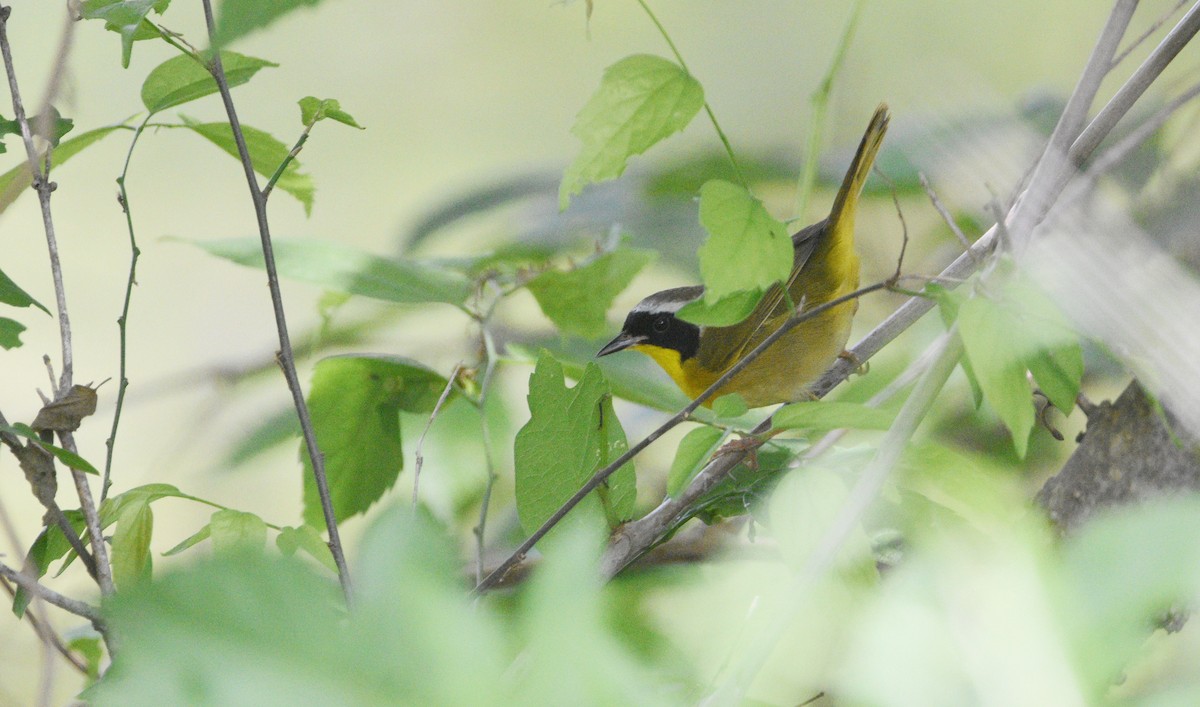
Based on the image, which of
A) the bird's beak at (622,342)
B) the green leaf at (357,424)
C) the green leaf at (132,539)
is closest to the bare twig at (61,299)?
the green leaf at (132,539)

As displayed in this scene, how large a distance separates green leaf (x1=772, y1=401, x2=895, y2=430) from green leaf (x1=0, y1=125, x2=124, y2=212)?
45 centimetres

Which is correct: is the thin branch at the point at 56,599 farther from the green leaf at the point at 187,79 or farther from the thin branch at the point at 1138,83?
the thin branch at the point at 1138,83

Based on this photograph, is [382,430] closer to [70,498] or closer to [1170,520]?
[1170,520]

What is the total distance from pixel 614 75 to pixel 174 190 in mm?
2774

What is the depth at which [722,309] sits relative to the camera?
0.45m

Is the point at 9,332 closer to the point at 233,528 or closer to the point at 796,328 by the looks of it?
the point at 233,528

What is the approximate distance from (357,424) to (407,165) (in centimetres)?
244

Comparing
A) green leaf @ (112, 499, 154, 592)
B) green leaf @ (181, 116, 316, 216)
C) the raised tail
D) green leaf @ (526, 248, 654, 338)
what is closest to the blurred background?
the raised tail

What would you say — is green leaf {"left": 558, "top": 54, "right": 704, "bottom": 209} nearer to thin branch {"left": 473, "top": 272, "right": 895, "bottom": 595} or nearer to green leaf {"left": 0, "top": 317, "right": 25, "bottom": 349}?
thin branch {"left": 473, "top": 272, "right": 895, "bottom": 595}

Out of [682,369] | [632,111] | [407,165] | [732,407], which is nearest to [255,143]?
[632,111]

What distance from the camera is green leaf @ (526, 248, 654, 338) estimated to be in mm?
838

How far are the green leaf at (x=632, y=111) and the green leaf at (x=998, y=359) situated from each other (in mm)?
194

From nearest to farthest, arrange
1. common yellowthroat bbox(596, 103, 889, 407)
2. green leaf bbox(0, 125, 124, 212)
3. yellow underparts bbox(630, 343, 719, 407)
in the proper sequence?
green leaf bbox(0, 125, 124, 212)
common yellowthroat bbox(596, 103, 889, 407)
yellow underparts bbox(630, 343, 719, 407)

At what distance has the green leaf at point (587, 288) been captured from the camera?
0.84m
